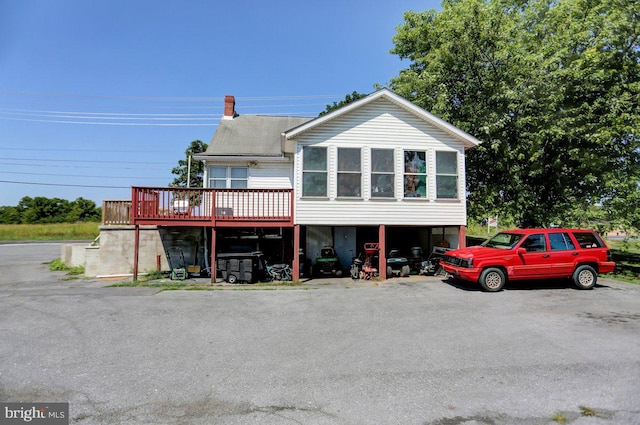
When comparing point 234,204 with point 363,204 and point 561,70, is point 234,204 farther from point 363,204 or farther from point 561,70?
point 561,70

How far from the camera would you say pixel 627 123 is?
40.7 ft

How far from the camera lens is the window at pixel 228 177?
1425 cm

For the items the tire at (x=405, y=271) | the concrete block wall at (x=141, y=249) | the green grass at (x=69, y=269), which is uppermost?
the concrete block wall at (x=141, y=249)

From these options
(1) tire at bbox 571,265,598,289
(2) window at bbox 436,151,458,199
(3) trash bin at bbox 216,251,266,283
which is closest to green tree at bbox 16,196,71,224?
(3) trash bin at bbox 216,251,266,283

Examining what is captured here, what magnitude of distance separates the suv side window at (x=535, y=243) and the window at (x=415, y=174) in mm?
3838

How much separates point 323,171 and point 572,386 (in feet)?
30.5

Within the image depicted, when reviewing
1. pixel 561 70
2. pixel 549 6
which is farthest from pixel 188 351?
pixel 549 6

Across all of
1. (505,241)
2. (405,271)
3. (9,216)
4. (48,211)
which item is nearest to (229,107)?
(405,271)

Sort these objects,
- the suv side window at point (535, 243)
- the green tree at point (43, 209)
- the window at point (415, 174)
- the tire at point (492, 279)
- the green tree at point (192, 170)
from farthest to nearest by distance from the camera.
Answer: the green tree at point (43, 209)
the green tree at point (192, 170)
the window at point (415, 174)
the suv side window at point (535, 243)
the tire at point (492, 279)

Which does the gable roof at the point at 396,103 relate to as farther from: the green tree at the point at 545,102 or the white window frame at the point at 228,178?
the white window frame at the point at 228,178

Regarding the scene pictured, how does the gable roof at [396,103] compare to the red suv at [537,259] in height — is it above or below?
above

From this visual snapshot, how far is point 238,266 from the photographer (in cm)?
1141

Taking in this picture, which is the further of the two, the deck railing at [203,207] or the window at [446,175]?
the window at [446,175]

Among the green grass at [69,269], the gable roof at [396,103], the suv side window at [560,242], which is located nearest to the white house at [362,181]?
the gable roof at [396,103]
